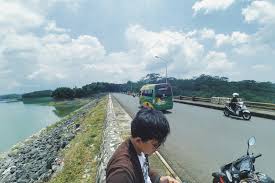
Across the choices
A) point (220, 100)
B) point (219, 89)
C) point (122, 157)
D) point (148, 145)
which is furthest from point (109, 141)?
point (219, 89)

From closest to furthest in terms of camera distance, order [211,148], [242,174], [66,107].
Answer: [242,174] → [211,148] → [66,107]

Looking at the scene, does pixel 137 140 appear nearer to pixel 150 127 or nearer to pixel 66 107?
pixel 150 127

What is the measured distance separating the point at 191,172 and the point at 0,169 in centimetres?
1394

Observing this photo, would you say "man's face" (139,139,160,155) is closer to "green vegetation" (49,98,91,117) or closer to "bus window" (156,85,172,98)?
"bus window" (156,85,172,98)

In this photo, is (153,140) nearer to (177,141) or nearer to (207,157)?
(207,157)

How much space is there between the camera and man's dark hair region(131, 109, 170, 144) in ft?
6.66

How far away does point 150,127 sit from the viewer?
2025mm

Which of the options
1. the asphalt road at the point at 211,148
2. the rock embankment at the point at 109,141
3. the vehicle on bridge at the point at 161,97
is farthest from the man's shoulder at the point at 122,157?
the vehicle on bridge at the point at 161,97

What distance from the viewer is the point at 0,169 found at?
1712 cm

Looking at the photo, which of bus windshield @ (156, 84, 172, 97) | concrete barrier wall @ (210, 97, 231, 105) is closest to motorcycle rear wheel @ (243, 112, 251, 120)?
bus windshield @ (156, 84, 172, 97)

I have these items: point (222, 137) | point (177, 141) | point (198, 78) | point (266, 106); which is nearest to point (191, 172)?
point (177, 141)

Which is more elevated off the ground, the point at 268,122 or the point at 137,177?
→ the point at 137,177

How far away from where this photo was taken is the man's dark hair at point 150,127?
2.03 m

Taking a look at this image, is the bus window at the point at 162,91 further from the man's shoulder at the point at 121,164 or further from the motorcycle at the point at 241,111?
the man's shoulder at the point at 121,164
